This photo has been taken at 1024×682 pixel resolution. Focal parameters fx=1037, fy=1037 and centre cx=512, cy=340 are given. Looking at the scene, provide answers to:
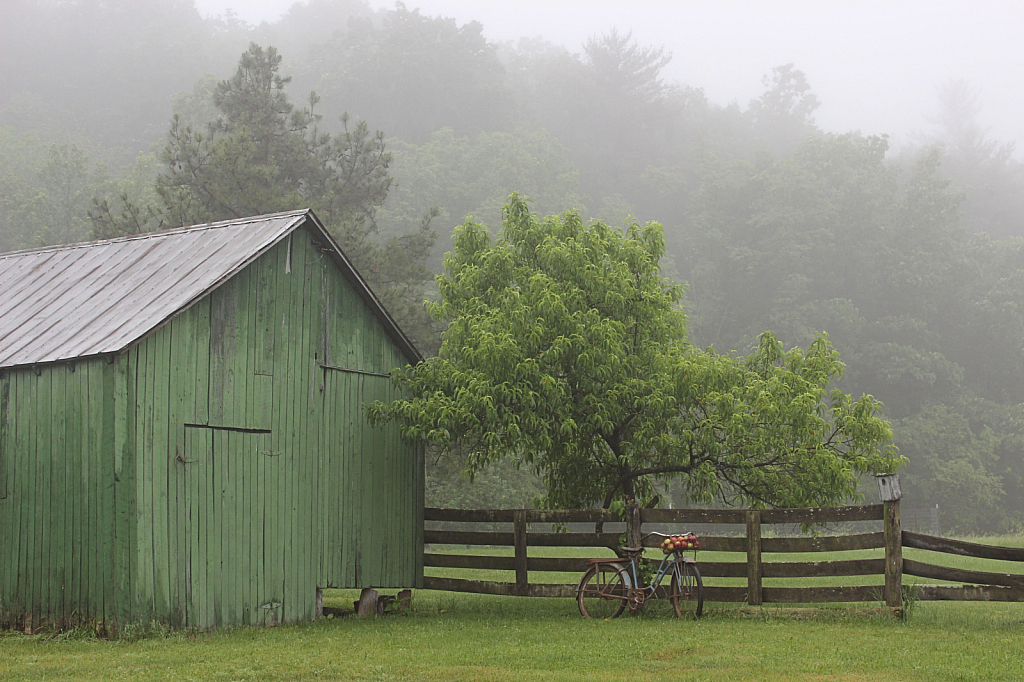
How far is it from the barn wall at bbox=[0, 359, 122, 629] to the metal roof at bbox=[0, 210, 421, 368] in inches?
17.2

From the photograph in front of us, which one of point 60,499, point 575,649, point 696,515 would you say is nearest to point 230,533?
point 60,499

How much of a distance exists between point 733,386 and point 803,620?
11.2 ft

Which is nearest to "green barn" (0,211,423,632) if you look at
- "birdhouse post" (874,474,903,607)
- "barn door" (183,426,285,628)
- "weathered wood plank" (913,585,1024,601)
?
"barn door" (183,426,285,628)

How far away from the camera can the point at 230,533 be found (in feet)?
41.5

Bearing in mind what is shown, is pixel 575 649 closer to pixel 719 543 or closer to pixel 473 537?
pixel 719 543

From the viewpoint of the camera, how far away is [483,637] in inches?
469

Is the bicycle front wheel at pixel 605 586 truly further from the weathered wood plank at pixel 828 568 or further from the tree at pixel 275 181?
the tree at pixel 275 181

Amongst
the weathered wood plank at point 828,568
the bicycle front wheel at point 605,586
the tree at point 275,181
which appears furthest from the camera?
the tree at point 275,181

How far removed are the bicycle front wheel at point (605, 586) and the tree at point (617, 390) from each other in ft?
5.89

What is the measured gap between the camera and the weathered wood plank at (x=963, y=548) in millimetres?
11977

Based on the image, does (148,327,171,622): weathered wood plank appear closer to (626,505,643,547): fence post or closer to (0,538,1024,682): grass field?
(0,538,1024,682): grass field

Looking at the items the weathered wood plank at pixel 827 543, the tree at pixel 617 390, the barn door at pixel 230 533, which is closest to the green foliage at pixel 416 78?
the tree at pixel 617 390

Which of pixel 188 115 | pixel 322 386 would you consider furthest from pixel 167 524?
Result: pixel 188 115

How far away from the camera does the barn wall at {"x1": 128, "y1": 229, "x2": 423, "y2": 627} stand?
1187 centimetres
